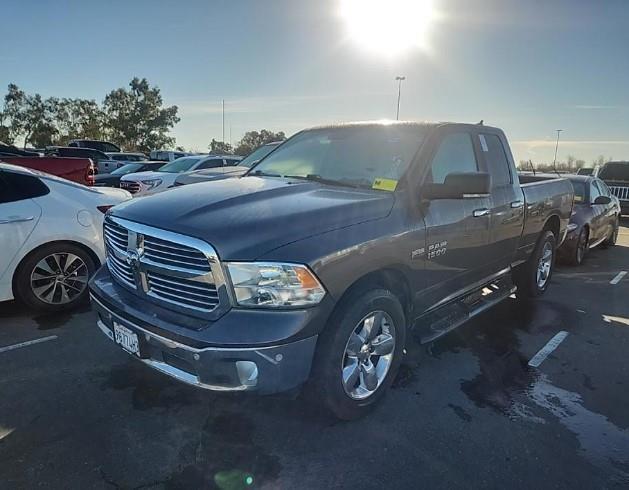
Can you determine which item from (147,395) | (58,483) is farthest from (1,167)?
(58,483)

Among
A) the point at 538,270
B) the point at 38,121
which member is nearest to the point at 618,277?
the point at 538,270

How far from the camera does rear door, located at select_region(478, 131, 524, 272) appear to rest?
4.21 metres

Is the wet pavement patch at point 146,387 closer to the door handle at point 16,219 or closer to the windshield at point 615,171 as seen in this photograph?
the door handle at point 16,219

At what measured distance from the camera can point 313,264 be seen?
2.41 meters

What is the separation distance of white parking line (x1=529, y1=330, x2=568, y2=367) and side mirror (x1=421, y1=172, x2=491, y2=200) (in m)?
1.78

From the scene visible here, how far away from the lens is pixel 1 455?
2.55 meters

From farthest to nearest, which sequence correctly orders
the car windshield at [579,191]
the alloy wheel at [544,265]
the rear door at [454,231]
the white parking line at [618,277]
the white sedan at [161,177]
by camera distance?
the white sedan at [161,177], the car windshield at [579,191], the white parking line at [618,277], the alloy wheel at [544,265], the rear door at [454,231]

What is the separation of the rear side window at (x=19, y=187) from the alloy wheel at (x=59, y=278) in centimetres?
66

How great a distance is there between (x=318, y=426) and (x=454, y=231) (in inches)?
70.3

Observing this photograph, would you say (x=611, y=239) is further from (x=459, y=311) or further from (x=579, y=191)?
(x=459, y=311)

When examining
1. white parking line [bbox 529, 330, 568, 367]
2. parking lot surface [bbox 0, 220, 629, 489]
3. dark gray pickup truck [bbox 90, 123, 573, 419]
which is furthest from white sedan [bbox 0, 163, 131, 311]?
white parking line [bbox 529, 330, 568, 367]

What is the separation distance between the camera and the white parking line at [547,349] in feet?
13.1

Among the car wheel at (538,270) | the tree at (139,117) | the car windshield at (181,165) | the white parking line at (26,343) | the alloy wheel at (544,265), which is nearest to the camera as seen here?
the white parking line at (26,343)

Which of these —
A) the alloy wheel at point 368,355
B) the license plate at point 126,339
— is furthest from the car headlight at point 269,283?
the license plate at point 126,339
